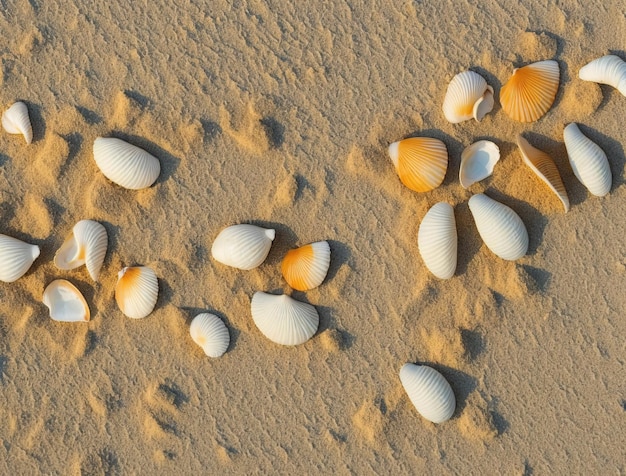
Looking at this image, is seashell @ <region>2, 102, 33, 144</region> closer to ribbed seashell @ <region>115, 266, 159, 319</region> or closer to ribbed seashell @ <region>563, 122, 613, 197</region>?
ribbed seashell @ <region>115, 266, 159, 319</region>

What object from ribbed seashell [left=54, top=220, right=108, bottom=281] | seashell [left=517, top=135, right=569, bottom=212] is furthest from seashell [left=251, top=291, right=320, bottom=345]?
seashell [left=517, top=135, right=569, bottom=212]

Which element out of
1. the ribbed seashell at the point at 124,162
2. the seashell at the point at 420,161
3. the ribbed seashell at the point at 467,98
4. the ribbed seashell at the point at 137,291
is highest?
the ribbed seashell at the point at 467,98

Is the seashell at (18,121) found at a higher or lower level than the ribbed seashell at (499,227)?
lower

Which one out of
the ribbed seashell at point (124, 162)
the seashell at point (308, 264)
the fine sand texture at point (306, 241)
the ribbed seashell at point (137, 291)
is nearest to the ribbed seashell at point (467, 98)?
the fine sand texture at point (306, 241)

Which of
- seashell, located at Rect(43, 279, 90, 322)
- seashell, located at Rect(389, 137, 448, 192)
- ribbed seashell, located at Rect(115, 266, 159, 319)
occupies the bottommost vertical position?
seashell, located at Rect(43, 279, 90, 322)

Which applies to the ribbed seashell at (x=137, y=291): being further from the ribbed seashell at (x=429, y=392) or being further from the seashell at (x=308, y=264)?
the ribbed seashell at (x=429, y=392)

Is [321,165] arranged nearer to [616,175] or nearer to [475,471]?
[616,175]

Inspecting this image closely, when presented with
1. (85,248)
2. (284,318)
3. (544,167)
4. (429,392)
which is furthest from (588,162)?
(85,248)
